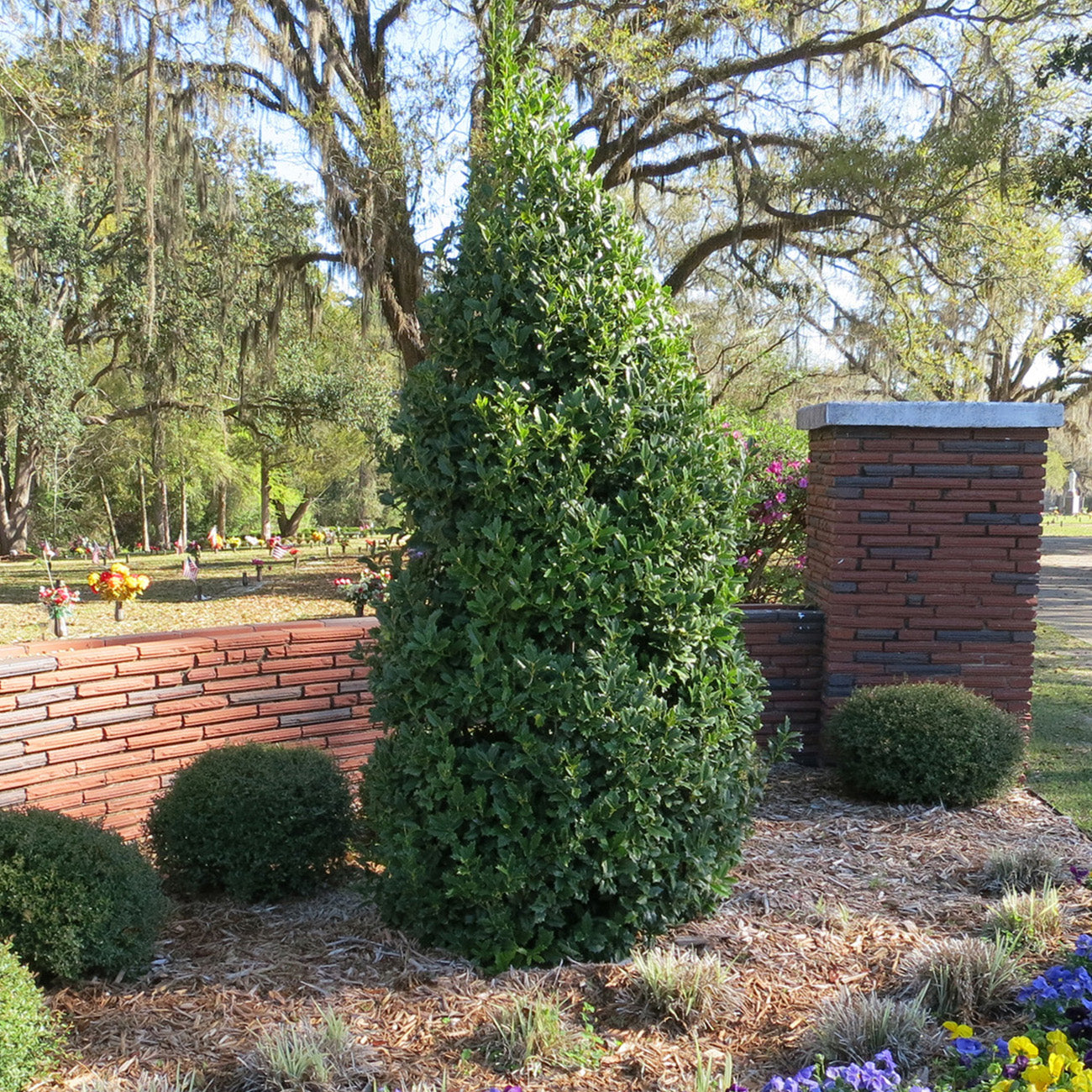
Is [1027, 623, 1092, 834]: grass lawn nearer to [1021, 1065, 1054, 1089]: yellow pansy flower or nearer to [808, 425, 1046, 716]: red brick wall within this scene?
[808, 425, 1046, 716]: red brick wall

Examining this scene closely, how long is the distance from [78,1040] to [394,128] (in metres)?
11.5

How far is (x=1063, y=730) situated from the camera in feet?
22.8

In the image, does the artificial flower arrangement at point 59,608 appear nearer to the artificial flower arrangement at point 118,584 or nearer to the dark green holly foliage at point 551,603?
the artificial flower arrangement at point 118,584

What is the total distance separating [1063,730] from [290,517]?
128ft

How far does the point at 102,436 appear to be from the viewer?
2750 cm

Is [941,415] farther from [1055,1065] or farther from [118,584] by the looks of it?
[118,584]

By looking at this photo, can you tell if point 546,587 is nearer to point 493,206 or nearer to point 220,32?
point 493,206

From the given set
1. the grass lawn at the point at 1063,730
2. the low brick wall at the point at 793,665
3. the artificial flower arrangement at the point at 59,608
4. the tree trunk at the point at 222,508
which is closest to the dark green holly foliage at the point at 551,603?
the low brick wall at the point at 793,665

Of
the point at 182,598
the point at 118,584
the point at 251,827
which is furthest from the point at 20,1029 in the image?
the point at 182,598

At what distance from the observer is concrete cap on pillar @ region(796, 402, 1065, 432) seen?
5402 mm

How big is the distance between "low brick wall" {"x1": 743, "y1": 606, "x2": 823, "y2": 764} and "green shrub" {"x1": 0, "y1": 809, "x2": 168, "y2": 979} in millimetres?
3705

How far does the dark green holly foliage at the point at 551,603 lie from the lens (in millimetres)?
3051

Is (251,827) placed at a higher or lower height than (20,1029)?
higher

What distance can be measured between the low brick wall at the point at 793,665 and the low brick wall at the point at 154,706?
7.63 feet
